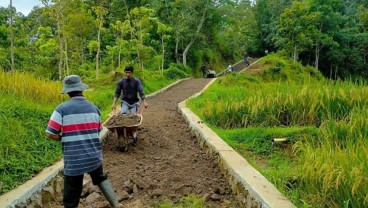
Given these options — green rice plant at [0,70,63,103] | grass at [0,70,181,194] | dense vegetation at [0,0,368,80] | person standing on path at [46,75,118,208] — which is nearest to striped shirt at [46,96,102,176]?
person standing on path at [46,75,118,208]

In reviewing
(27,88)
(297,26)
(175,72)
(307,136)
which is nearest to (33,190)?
(27,88)

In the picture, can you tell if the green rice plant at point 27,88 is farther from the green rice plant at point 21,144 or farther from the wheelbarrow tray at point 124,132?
the wheelbarrow tray at point 124,132

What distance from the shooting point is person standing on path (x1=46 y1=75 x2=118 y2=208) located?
13.7 feet

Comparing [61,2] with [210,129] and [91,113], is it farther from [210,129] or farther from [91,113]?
[91,113]

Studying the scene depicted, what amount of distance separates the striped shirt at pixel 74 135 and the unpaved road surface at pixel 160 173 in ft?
3.13

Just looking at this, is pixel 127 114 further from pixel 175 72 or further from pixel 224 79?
pixel 175 72

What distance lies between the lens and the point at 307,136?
7781 mm

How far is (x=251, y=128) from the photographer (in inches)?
341

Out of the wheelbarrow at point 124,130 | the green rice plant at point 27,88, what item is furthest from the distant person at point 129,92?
the green rice plant at point 27,88

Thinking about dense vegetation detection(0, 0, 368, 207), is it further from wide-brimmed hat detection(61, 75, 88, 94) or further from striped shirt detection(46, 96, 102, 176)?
wide-brimmed hat detection(61, 75, 88, 94)

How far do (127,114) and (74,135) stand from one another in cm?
408

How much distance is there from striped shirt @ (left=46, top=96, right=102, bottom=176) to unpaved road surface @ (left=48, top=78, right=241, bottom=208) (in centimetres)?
95

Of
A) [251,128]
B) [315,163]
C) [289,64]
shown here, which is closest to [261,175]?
[315,163]

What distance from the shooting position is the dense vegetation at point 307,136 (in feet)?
12.7
